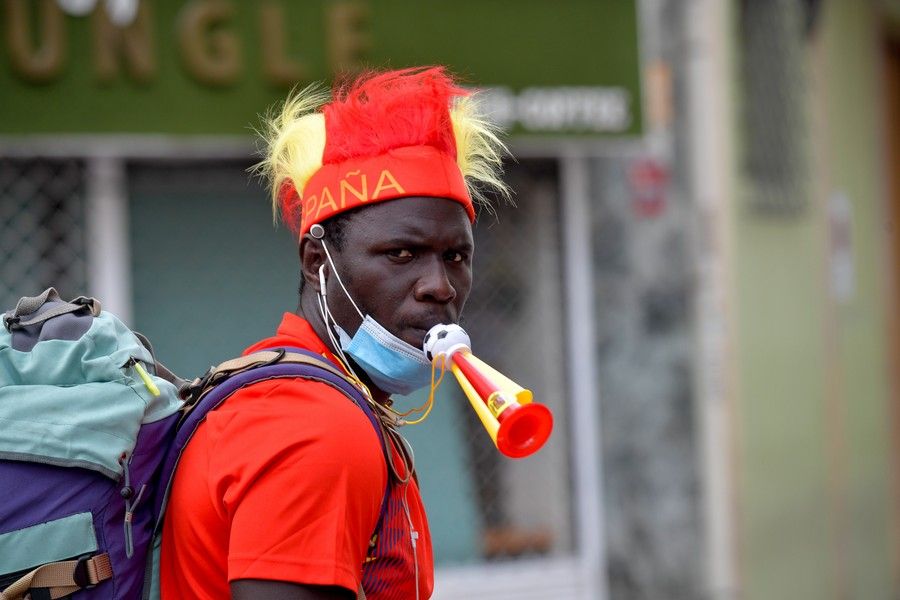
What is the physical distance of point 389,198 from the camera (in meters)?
2.06

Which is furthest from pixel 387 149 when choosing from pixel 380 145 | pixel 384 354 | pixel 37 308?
pixel 37 308

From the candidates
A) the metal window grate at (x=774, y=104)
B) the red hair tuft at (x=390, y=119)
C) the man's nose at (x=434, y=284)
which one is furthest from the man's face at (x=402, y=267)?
the metal window grate at (x=774, y=104)

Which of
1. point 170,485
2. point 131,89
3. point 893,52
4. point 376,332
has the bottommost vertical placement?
point 170,485

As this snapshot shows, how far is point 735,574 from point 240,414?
16.6 feet

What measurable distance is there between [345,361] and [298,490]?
51cm

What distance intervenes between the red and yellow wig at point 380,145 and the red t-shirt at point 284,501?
43cm

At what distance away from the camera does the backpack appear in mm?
1701

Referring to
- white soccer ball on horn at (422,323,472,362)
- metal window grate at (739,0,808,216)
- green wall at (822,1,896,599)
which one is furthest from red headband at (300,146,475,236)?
green wall at (822,1,896,599)

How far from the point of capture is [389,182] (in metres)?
2.06

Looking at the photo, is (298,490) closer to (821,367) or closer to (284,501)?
(284,501)

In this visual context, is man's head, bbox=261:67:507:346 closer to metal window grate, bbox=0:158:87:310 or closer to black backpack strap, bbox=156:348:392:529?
black backpack strap, bbox=156:348:392:529

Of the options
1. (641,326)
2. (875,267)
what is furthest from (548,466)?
(875,267)

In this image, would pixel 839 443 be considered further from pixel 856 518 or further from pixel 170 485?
pixel 170 485

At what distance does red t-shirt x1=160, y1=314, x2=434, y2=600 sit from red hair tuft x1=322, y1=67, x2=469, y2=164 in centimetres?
52
